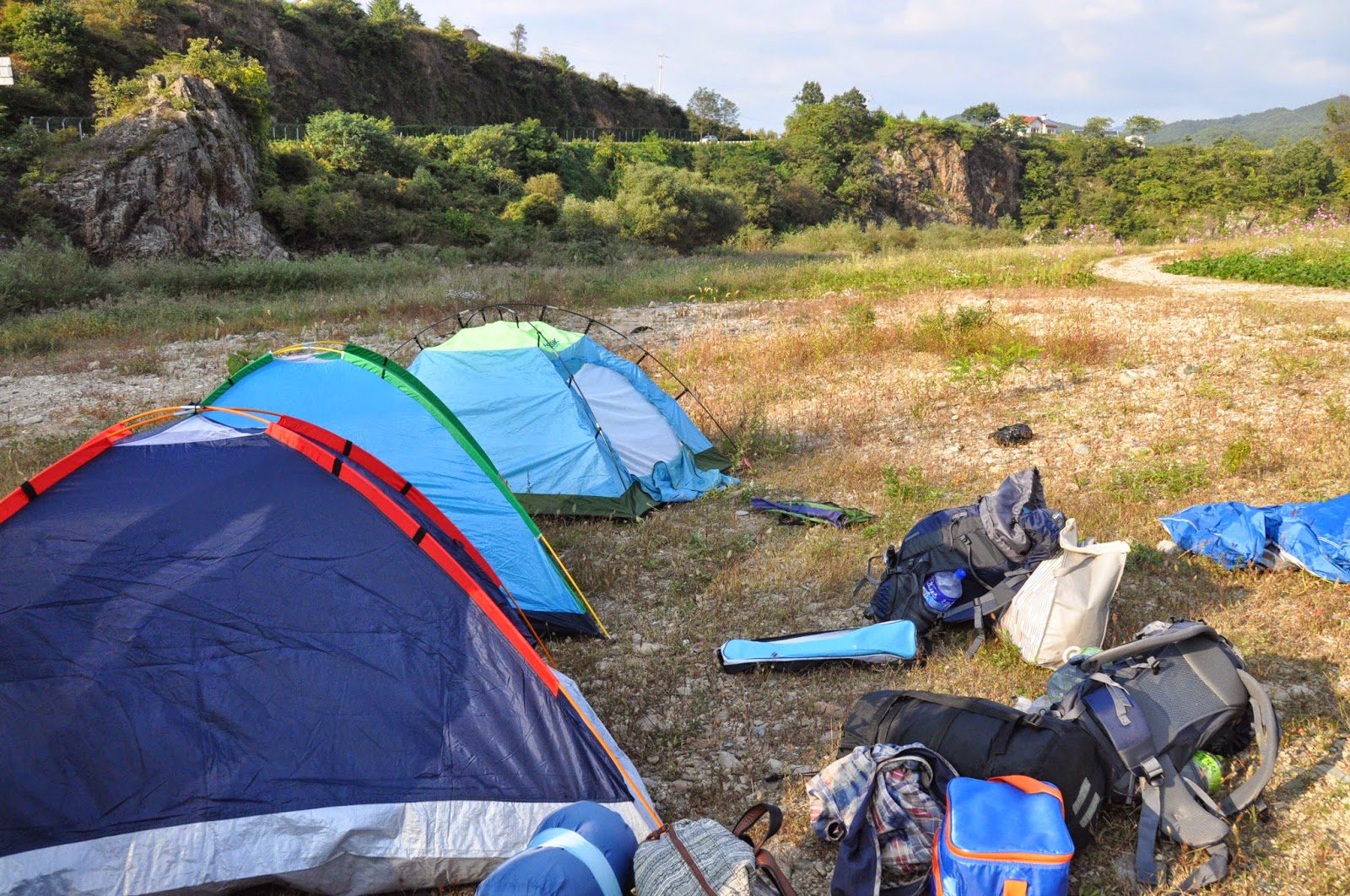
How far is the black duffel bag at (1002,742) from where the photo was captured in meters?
2.75

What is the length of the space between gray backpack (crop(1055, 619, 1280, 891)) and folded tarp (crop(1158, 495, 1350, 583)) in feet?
5.63

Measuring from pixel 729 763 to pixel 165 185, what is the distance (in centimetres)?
2111

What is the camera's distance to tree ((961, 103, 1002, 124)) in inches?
2586

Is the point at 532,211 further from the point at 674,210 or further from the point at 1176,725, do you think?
the point at 1176,725

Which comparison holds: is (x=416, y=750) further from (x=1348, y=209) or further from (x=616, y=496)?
(x=1348, y=209)

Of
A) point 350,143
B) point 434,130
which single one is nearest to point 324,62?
point 434,130

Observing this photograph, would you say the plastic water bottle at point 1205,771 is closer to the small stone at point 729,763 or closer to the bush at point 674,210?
the small stone at point 729,763

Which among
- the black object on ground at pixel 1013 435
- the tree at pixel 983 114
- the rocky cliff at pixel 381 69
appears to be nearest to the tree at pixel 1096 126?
the tree at pixel 983 114

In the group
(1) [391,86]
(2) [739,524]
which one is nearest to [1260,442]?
(2) [739,524]

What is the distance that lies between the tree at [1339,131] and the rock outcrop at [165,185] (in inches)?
1448

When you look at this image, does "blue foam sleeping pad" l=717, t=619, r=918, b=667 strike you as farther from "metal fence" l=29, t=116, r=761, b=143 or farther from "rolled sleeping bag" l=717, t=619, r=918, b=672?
"metal fence" l=29, t=116, r=761, b=143

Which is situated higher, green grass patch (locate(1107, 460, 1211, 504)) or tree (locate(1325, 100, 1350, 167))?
tree (locate(1325, 100, 1350, 167))

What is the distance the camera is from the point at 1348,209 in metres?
23.8

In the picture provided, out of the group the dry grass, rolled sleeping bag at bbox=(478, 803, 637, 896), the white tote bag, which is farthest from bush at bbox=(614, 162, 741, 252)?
rolled sleeping bag at bbox=(478, 803, 637, 896)
